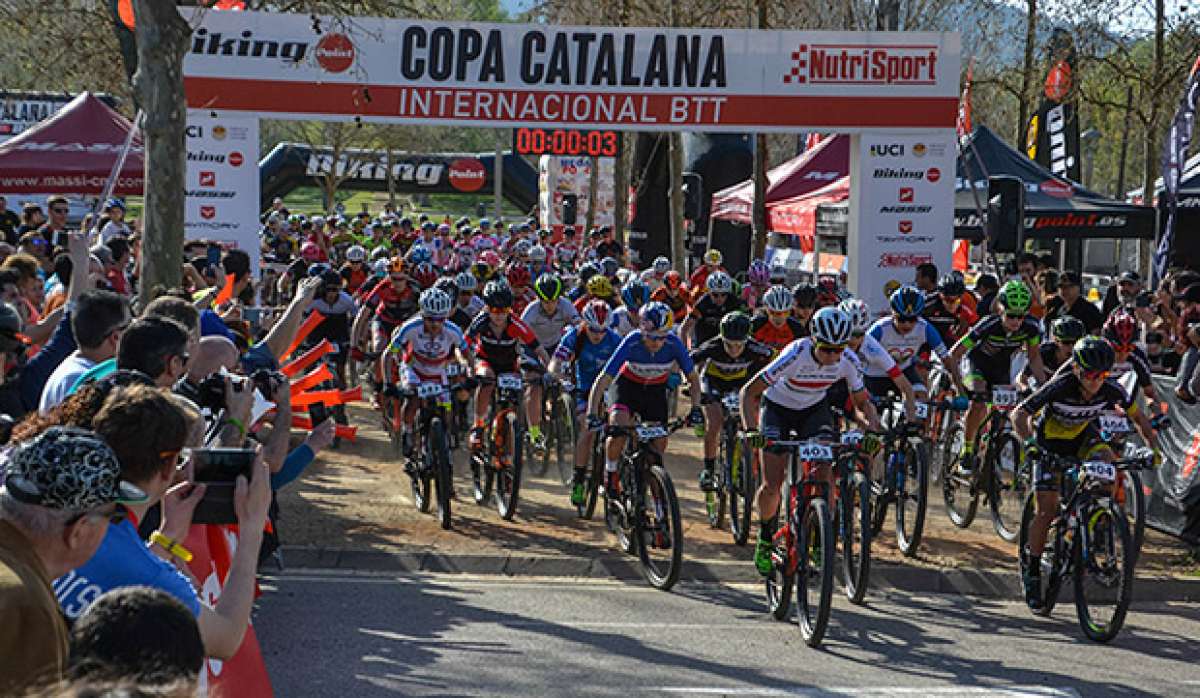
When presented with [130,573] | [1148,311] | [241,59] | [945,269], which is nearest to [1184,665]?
[130,573]

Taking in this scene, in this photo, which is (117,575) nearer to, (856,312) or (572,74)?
(856,312)

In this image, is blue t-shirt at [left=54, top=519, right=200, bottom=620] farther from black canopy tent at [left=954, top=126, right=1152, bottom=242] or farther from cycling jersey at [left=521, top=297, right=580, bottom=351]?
black canopy tent at [left=954, top=126, right=1152, bottom=242]

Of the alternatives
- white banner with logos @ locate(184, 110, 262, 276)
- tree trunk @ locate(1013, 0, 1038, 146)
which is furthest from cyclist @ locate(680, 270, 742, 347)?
tree trunk @ locate(1013, 0, 1038, 146)

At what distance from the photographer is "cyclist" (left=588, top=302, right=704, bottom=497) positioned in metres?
10.9

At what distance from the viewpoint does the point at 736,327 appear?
1130 cm

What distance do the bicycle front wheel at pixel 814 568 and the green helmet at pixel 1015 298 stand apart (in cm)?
458

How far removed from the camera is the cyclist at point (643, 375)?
35.7 feet

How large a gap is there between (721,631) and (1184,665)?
8.48ft

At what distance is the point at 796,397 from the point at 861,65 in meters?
9.26

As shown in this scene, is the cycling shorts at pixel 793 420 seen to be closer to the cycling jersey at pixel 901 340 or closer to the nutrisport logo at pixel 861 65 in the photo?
the cycling jersey at pixel 901 340

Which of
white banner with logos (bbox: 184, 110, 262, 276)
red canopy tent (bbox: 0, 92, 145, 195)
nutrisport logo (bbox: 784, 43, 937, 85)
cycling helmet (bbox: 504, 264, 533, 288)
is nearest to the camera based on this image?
cycling helmet (bbox: 504, 264, 533, 288)

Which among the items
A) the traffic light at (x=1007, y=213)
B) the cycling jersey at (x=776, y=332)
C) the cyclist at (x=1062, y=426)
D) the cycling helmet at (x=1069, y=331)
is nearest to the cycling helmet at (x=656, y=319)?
the cycling jersey at (x=776, y=332)

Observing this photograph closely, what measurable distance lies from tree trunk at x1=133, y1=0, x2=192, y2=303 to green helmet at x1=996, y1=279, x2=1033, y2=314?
716 cm

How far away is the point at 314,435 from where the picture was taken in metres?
5.29
